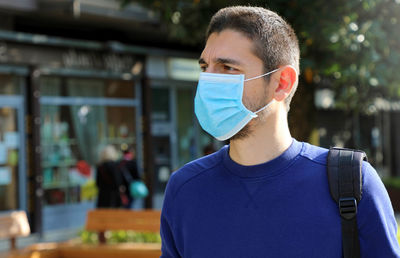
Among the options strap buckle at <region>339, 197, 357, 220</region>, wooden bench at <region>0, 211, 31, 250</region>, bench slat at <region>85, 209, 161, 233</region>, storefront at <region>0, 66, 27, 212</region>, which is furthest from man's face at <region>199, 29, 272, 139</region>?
storefront at <region>0, 66, 27, 212</region>

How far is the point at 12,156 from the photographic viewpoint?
1084 centimetres

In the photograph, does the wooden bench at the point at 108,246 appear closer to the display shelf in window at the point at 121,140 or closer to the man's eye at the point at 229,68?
the man's eye at the point at 229,68

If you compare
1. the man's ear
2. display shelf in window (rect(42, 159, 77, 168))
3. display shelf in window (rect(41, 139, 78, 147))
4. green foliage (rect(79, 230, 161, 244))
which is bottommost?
green foliage (rect(79, 230, 161, 244))

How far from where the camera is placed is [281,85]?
2.09 metres

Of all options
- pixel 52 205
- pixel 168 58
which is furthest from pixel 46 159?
pixel 168 58

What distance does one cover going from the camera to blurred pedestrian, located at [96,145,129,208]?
405 inches

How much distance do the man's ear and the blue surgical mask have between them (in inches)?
1.7

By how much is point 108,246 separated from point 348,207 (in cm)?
493

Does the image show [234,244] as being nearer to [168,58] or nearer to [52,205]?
[52,205]

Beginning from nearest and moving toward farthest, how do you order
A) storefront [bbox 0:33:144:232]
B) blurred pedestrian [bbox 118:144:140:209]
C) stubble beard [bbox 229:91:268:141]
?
stubble beard [bbox 229:91:268:141]
blurred pedestrian [bbox 118:144:140:209]
storefront [bbox 0:33:144:232]

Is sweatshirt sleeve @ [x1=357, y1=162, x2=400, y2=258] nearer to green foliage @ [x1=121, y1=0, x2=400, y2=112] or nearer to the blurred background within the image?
green foliage @ [x1=121, y1=0, x2=400, y2=112]

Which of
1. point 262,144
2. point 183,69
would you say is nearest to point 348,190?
point 262,144

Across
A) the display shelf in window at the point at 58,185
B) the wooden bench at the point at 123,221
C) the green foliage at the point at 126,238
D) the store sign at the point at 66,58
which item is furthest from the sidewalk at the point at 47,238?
the wooden bench at the point at 123,221

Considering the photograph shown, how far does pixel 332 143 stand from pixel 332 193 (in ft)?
63.4
